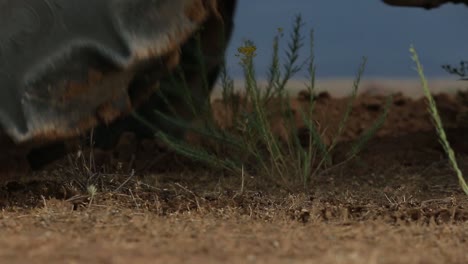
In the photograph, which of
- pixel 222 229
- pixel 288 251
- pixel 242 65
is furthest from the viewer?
pixel 242 65

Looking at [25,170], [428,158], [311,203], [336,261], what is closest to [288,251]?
[336,261]

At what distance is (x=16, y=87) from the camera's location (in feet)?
8.61

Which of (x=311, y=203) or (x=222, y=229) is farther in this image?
(x=311, y=203)

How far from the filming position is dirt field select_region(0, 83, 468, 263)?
1.92m

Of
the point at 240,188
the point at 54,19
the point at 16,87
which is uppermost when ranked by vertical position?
the point at 54,19

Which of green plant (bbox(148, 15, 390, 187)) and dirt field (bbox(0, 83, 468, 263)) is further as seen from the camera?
green plant (bbox(148, 15, 390, 187))

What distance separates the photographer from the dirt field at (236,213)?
1923 mm

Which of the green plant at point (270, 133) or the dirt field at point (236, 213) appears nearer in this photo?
the dirt field at point (236, 213)

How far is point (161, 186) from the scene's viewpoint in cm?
335

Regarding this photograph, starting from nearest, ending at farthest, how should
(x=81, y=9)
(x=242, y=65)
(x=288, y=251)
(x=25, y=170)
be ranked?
(x=288, y=251) < (x=81, y=9) < (x=25, y=170) < (x=242, y=65)

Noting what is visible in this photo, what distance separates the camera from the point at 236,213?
9.32 ft

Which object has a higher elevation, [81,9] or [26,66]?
[81,9]

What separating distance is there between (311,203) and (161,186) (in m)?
0.65

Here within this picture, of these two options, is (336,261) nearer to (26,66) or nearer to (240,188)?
(26,66)
